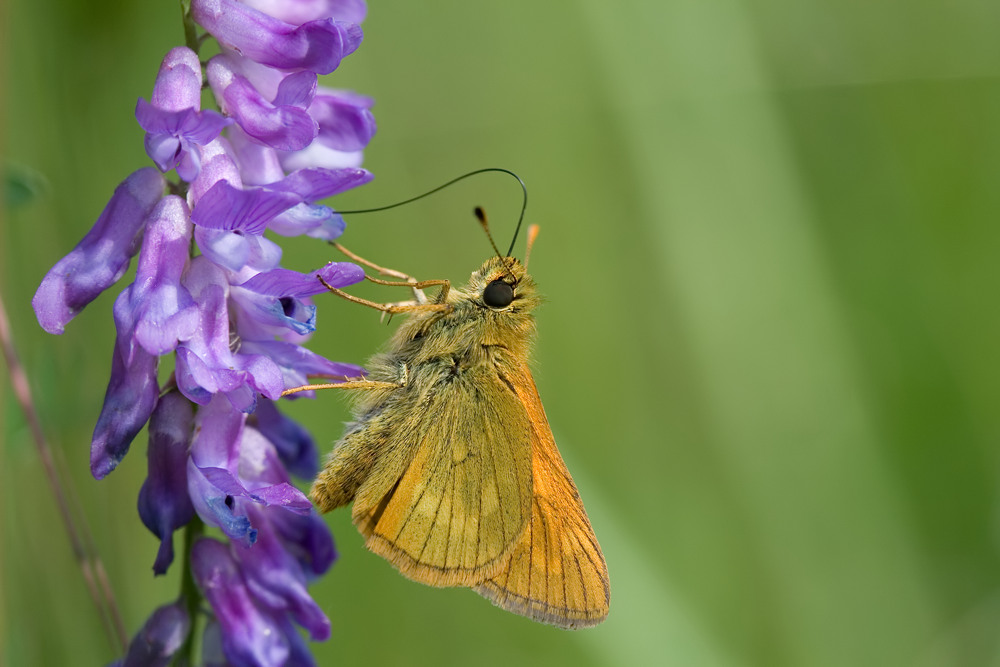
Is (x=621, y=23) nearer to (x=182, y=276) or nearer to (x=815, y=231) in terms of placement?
(x=815, y=231)

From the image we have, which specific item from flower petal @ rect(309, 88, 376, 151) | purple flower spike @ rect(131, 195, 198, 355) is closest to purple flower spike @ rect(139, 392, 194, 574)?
purple flower spike @ rect(131, 195, 198, 355)

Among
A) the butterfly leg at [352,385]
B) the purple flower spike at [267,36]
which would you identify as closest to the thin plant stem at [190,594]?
the butterfly leg at [352,385]

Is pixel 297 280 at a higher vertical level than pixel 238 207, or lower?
lower

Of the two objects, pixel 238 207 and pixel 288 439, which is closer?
pixel 238 207

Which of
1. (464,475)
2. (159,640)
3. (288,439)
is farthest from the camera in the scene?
(464,475)

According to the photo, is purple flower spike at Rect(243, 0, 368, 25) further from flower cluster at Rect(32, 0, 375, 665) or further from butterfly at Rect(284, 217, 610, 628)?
butterfly at Rect(284, 217, 610, 628)

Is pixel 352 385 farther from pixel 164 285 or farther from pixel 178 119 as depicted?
pixel 178 119

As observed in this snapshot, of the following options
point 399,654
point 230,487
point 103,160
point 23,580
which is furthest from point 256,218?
point 399,654

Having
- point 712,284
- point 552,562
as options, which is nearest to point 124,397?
point 552,562
